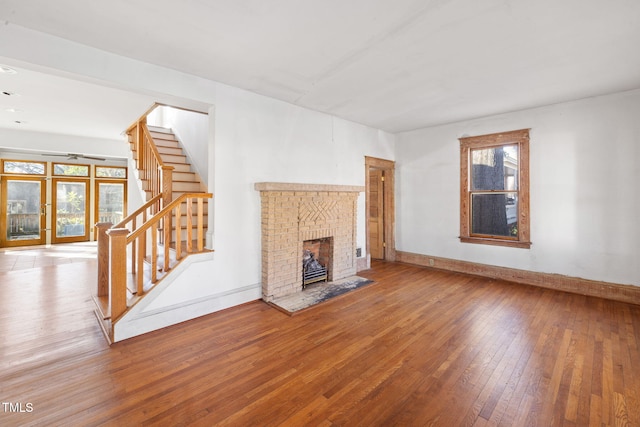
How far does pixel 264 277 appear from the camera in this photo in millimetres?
3840

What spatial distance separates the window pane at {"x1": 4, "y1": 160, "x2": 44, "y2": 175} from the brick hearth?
26.9 feet

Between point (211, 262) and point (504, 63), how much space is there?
13.1ft

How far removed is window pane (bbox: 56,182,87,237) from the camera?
8195 mm

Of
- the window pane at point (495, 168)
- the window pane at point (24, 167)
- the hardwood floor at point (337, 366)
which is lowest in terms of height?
the hardwood floor at point (337, 366)

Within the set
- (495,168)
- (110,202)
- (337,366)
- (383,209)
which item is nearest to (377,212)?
(383,209)

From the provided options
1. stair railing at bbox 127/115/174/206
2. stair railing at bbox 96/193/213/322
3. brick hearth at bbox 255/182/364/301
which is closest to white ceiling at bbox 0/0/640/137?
stair railing at bbox 127/115/174/206

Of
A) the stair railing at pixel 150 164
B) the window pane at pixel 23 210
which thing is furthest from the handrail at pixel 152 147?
the window pane at pixel 23 210

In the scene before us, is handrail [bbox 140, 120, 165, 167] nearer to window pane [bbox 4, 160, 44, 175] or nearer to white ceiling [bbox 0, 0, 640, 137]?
white ceiling [bbox 0, 0, 640, 137]

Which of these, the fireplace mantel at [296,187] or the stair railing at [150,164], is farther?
the stair railing at [150,164]

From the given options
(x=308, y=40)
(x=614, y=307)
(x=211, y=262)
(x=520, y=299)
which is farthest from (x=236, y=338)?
(x=614, y=307)

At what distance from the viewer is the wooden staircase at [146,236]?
2.74m

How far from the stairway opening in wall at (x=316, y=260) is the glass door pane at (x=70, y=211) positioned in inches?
317

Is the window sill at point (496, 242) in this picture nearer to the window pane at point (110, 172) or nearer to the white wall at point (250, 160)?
the white wall at point (250, 160)

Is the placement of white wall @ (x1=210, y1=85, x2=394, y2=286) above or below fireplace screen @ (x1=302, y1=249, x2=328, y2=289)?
above
